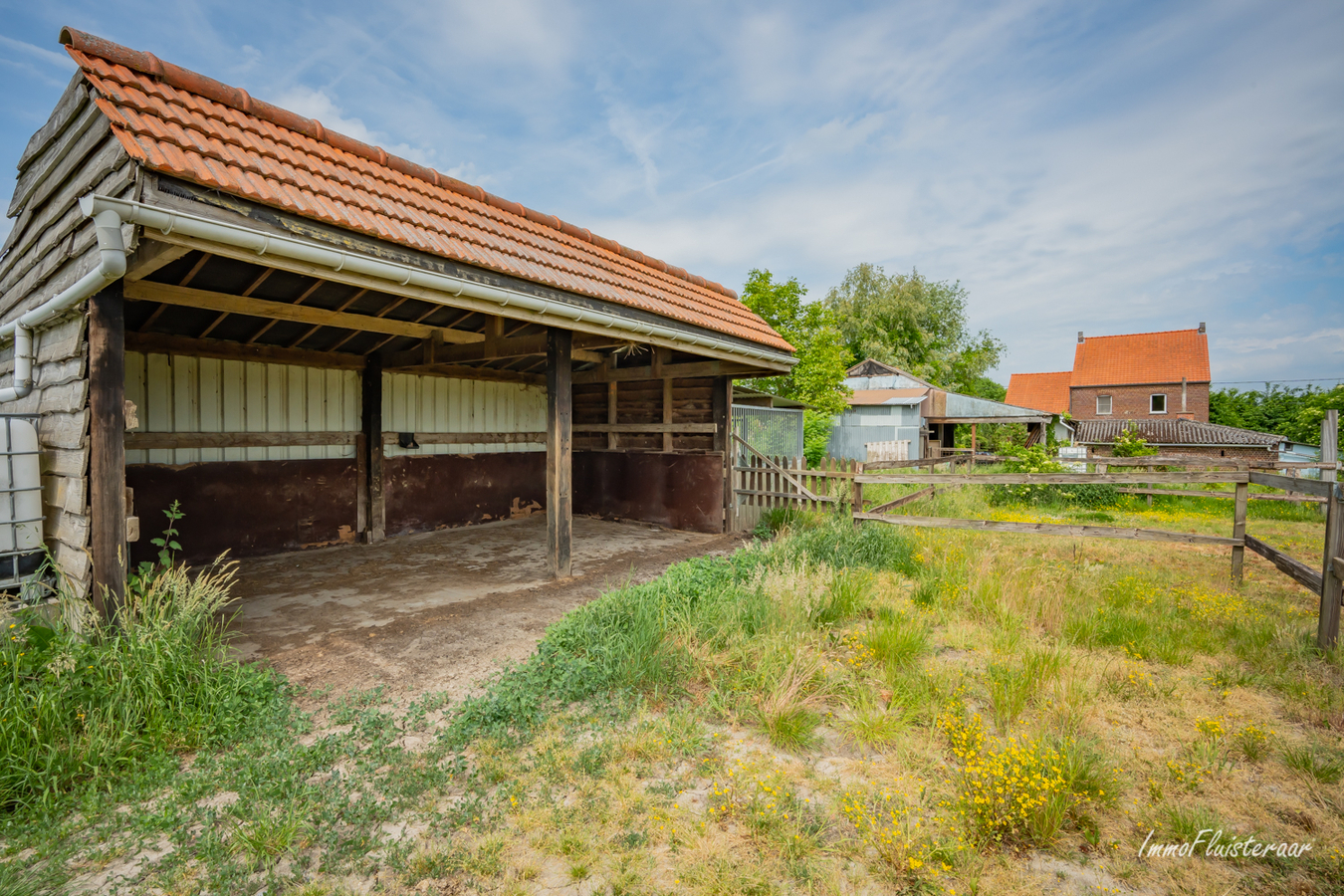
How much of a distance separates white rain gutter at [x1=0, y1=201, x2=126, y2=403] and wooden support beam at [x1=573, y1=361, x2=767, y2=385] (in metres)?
5.48

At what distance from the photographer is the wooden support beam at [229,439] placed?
5.97m

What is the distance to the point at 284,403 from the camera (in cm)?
715

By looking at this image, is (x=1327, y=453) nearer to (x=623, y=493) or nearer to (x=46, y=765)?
(x=623, y=493)

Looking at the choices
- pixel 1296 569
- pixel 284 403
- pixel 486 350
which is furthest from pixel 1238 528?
pixel 284 403

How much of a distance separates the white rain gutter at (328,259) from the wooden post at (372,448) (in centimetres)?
370

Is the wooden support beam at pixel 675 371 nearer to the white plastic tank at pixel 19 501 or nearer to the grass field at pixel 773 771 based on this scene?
the grass field at pixel 773 771

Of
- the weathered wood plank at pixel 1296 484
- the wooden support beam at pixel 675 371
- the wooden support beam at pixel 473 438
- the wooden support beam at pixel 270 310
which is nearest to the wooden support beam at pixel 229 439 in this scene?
the wooden support beam at pixel 473 438

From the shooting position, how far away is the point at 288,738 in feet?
9.69

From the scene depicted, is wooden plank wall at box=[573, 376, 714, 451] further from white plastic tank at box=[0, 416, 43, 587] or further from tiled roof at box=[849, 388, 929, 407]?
tiled roof at box=[849, 388, 929, 407]

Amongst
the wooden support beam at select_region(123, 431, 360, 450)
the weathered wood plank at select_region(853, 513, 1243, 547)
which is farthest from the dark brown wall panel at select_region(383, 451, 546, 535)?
the weathered wood plank at select_region(853, 513, 1243, 547)

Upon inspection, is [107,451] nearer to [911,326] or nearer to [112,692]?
[112,692]

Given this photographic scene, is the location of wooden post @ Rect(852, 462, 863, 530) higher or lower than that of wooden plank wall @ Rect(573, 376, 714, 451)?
lower

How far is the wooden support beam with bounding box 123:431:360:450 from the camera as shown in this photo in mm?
5969

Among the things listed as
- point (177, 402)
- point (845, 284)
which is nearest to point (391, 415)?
point (177, 402)
